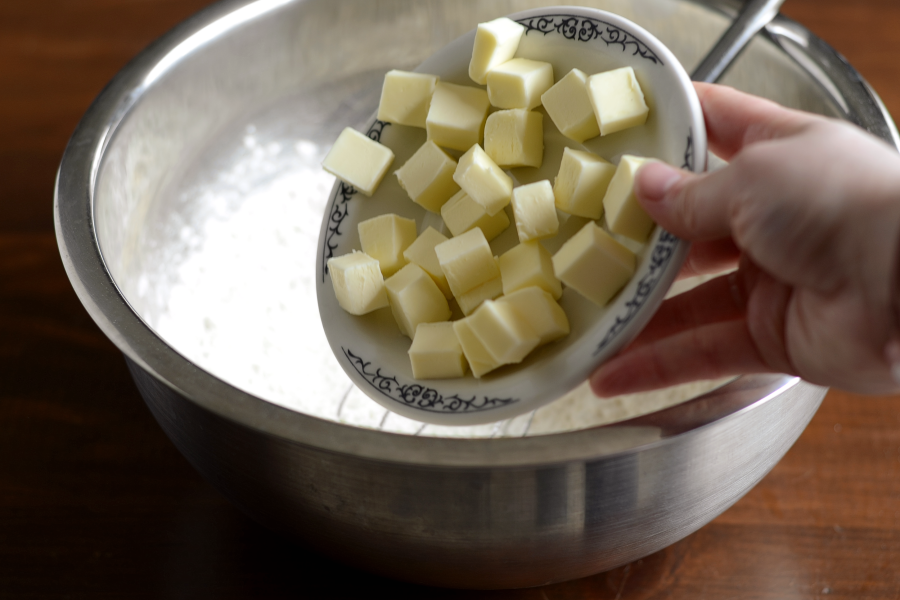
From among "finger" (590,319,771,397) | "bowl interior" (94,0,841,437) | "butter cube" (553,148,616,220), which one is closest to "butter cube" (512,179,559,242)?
"butter cube" (553,148,616,220)

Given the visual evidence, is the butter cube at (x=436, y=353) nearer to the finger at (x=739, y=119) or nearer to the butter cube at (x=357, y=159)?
the butter cube at (x=357, y=159)


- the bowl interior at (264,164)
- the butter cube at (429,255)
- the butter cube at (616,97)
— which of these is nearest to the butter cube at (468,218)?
the butter cube at (429,255)

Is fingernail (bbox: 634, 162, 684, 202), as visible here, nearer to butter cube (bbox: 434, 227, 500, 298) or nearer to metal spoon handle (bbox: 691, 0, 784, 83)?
butter cube (bbox: 434, 227, 500, 298)

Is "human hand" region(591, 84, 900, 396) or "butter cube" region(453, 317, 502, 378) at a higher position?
"human hand" region(591, 84, 900, 396)

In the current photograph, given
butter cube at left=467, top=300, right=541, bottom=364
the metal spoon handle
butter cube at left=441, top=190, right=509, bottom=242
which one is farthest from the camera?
the metal spoon handle

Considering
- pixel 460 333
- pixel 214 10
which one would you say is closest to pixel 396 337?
pixel 460 333

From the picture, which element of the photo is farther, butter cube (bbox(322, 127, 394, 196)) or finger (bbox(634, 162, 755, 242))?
butter cube (bbox(322, 127, 394, 196))

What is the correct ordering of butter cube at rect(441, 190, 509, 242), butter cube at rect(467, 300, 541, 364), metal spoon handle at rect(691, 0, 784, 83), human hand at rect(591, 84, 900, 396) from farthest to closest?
1. metal spoon handle at rect(691, 0, 784, 83)
2. butter cube at rect(441, 190, 509, 242)
3. butter cube at rect(467, 300, 541, 364)
4. human hand at rect(591, 84, 900, 396)

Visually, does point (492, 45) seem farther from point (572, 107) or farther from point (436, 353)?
point (436, 353)
